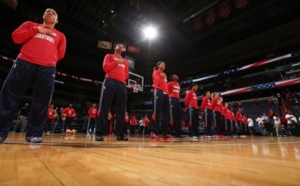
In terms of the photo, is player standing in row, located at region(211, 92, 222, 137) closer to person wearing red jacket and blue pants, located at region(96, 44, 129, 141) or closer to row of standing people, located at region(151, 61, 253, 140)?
row of standing people, located at region(151, 61, 253, 140)

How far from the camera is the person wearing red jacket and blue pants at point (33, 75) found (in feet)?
5.48

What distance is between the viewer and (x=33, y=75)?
5.96ft

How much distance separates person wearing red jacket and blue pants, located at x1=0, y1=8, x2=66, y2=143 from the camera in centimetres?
167

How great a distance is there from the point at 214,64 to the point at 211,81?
138 centimetres

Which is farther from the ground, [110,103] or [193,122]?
[110,103]

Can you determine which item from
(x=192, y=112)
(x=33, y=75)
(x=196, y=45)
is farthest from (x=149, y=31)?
(x=33, y=75)

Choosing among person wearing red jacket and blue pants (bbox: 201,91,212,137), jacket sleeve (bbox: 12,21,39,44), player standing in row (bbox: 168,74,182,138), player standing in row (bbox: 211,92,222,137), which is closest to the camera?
jacket sleeve (bbox: 12,21,39,44)

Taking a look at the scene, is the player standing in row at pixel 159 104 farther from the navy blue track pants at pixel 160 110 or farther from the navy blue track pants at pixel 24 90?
the navy blue track pants at pixel 24 90

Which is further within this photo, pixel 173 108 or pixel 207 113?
Result: pixel 207 113

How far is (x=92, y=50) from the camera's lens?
14.3 metres

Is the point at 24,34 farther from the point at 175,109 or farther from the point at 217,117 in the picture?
the point at 217,117

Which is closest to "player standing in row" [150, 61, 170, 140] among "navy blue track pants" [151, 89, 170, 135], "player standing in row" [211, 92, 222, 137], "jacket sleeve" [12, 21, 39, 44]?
"navy blue track pants" [151, 89, 170, 135]

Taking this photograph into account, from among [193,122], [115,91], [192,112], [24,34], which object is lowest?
[193,122]

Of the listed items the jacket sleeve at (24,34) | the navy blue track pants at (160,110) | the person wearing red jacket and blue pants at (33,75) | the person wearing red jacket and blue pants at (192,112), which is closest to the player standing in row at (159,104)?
the navy blue track pants at (160,110)
